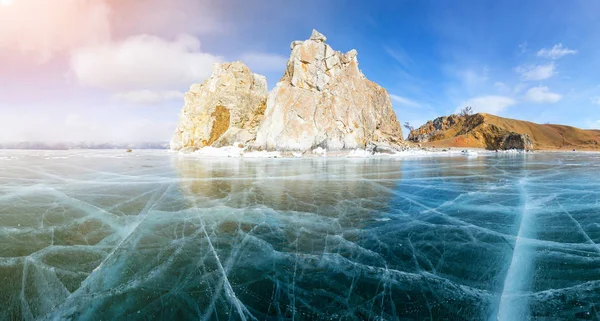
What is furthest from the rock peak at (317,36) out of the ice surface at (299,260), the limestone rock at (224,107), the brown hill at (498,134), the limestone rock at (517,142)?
the limestone rock at (517,142)

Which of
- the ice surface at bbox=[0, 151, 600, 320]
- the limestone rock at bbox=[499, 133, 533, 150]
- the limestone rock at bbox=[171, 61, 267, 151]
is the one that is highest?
the limestone rock at bbox=[171, 61, 267, 151]

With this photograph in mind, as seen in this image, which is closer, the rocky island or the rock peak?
the rocky island

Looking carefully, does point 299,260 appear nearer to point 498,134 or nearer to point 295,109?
point 295,109

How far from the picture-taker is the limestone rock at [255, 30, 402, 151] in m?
45.3

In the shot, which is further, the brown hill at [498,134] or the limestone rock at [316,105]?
the brown hill at [498,134]

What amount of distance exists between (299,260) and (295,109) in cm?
4273

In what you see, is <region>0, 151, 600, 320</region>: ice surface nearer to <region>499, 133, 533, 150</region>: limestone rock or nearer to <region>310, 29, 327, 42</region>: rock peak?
<region>310, 29, 327, 42</region>: rock peak

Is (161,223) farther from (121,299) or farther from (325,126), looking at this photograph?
(325,126)

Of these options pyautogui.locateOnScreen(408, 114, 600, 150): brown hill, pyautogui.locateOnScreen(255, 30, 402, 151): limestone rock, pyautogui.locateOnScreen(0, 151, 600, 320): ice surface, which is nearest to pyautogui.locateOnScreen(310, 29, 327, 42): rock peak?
pyautogui.locateOnScreen(255, 30, 402, 151): limestone rock

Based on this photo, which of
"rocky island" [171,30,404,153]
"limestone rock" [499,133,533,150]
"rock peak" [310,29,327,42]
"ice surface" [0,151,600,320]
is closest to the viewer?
"ice surface" [0,151,600,320]

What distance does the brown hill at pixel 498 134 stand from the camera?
97.0 meters

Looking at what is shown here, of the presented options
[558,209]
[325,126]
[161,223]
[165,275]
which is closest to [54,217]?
[161,223]

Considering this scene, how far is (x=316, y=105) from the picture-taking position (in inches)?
1866

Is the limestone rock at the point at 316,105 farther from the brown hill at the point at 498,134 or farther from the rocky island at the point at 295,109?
the brown hill at the point at 498,134
